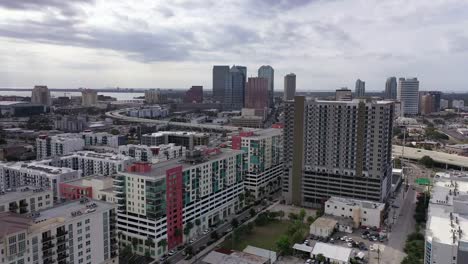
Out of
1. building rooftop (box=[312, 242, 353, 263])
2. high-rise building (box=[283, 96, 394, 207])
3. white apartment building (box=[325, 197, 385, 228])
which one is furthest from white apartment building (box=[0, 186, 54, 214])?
white apartment building (box=[325, 197, 385, 228])

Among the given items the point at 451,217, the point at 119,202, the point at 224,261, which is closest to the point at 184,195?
the point at 119,202

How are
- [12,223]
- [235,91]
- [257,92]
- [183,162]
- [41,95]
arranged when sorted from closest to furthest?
[12,223] < [183,162] < [257,92] < [41,95] < [235,91]

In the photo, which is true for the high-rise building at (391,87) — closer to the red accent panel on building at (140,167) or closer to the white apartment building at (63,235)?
the red accent panel on building at (140,167)

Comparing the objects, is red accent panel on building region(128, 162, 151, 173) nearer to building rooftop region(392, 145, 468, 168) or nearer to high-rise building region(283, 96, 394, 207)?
high-rise building region(283, 96, 394, 207)

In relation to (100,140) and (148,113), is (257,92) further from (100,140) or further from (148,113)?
(100,140)

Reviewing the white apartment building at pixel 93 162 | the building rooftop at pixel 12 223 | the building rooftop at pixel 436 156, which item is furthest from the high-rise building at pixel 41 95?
the building rooftop at pixel 12 223

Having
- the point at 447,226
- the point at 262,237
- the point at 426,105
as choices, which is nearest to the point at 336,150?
the point at 262,237
